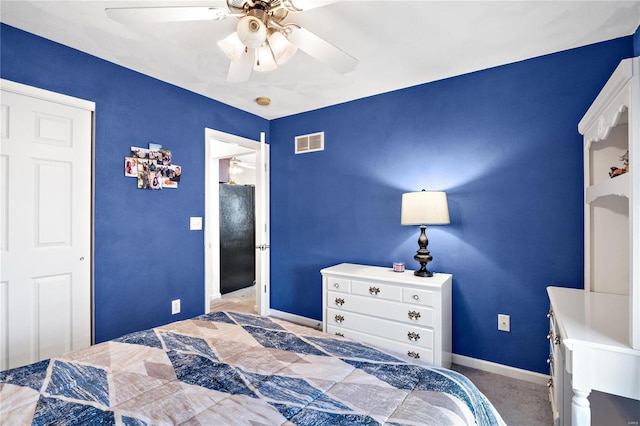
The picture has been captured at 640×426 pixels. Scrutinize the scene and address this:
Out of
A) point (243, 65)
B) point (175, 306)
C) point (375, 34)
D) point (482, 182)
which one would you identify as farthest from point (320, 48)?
point (175, 306)

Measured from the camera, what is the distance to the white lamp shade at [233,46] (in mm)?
1733

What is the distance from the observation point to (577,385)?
1264 millimetres

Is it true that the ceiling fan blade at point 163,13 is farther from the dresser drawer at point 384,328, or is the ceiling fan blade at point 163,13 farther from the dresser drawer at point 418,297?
the dresser drawer at point 384,328

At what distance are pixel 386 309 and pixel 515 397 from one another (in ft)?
3.36

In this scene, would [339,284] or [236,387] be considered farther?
[339,284]

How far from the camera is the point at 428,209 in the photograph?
99.1 inches

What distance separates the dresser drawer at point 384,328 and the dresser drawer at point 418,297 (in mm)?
196

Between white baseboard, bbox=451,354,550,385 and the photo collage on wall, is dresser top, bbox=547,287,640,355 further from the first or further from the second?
the photo collage on wall

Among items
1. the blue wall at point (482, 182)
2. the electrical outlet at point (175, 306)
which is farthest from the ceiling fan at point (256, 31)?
the electrical outlet at point (175, 306)

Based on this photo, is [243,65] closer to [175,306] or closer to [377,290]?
[377,290]

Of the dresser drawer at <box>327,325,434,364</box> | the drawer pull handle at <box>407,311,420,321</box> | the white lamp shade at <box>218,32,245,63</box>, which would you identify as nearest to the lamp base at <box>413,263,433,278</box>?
the drawer pull handle at <box>407,311,420,321</box>

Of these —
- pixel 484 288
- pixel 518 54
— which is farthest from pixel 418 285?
pixel 518 54

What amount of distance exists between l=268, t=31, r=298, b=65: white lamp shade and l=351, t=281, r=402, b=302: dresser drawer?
6.06 feet

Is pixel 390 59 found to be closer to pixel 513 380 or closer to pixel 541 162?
pixel 541 162
